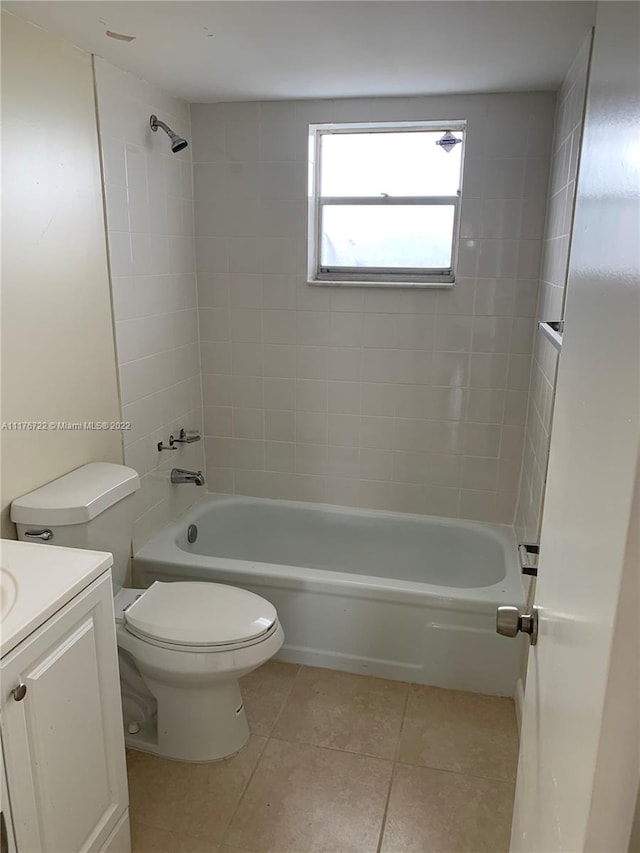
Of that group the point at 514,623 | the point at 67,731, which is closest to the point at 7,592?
the point at 67,731

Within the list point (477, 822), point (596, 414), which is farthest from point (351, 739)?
point (596, 414)

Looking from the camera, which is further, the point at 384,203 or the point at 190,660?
the point at 384,203

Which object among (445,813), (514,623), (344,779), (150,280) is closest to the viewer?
(514,623)

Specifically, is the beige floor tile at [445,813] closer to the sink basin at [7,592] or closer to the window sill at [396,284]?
the sink basin at [7,592]

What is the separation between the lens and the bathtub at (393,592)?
2.33m

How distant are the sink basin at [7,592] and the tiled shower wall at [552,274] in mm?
1590

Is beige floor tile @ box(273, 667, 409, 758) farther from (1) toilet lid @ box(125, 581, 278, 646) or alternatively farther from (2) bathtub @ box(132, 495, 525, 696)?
(1) toilet lid @ box(125, 581, 278, 646)

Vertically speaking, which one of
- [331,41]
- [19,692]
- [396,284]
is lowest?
[19,692]

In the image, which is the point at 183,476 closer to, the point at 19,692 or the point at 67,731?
the point at 67,731

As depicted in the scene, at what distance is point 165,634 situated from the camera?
6.29 ft

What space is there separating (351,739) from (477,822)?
48cm

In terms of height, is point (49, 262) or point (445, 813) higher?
point (49, 262)

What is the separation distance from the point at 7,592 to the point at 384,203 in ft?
7.28

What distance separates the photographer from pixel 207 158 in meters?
2.80
